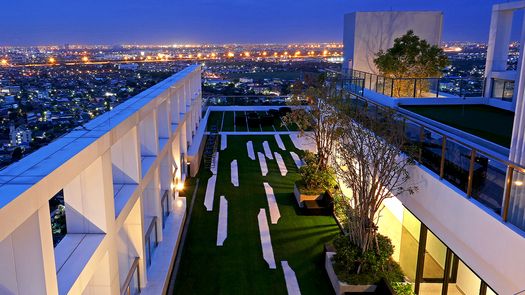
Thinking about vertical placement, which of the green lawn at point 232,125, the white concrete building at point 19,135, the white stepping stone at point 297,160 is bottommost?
the white stepping stone at point 297,160

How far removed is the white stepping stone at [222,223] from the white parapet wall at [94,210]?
1.20 metres

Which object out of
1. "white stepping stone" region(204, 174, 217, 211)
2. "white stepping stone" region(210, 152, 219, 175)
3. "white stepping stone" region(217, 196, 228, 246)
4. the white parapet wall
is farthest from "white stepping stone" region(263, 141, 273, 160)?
the white parapet wall

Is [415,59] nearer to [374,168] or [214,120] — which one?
[374,168]

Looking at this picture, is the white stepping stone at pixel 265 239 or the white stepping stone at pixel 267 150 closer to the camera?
the white stepping stone at pixel 265 239

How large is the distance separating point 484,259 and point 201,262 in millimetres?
6841

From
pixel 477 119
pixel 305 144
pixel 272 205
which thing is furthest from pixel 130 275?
pixel 305 144

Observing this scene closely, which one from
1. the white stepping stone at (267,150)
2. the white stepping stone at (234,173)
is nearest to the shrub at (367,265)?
the white stepping stone at (234,173)

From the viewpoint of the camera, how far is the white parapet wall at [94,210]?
13.3 ft

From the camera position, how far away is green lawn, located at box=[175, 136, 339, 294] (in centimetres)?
1028

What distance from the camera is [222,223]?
13.7 metres

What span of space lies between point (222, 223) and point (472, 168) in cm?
819

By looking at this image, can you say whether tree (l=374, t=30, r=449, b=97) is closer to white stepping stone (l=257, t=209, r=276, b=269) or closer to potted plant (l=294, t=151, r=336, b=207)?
potted plant (l=294, t=151, r=336, b=207)

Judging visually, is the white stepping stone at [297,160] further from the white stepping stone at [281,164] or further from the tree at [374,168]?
the tree at [374,168]

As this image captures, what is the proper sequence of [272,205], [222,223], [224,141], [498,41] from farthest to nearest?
[224,141] → [498,41] → [272,205] → [222,223]
